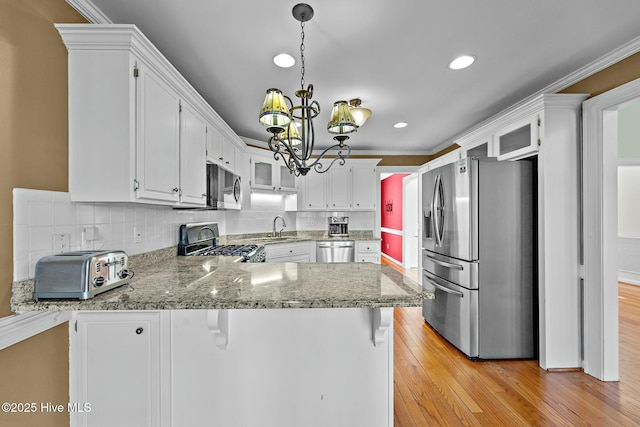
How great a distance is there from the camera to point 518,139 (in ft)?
8.83

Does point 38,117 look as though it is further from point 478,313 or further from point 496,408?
point 478,313

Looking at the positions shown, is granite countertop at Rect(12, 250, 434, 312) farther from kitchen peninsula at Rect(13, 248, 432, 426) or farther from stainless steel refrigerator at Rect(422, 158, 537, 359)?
stainless steel refrigerator at Rect(422, 158, 537, 359)

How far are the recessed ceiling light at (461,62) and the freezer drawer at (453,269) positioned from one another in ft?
5.67

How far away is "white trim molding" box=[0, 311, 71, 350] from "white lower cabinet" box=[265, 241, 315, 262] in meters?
2.61

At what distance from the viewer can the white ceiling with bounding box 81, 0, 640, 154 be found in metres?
1.64

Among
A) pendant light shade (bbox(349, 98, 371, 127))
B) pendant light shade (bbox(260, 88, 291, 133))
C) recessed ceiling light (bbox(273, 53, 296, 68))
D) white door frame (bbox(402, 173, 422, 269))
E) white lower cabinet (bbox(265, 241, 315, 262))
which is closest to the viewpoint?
pendant light shade (bbox(260, 88, 291, 133))

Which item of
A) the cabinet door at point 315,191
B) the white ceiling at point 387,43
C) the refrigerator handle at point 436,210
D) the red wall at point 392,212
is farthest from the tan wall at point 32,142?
the red wall at point 392,212

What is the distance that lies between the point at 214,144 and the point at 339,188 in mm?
2578

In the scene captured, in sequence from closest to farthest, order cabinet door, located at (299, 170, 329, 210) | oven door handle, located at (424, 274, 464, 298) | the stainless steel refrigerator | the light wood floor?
the light wood floor, the stainless steel refrigerator, oven door handle, located at (424, 274, 464, 298), cabinet door, located at (299, 170, 329, 210)

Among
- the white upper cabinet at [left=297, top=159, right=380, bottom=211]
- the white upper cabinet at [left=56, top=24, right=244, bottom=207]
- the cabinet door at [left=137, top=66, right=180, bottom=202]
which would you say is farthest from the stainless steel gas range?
the white upper cabinet at [left=297, top=159, right=380, bottom=211]

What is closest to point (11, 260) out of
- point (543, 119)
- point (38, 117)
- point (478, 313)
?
point (38, 117)

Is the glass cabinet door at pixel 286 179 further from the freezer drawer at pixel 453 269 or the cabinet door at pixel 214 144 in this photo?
the freezer drawer at pixel 453 269

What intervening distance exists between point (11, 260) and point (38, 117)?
2.16 ft

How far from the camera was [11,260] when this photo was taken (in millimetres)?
1179
